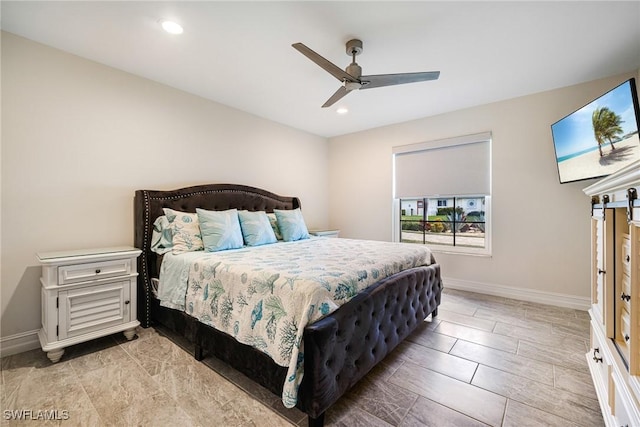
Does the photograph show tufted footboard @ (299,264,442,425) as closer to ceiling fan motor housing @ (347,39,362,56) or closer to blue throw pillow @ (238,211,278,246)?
blue throw pillow @ (238,211,278,246)

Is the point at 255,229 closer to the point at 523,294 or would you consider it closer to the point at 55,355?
the point at 55,355

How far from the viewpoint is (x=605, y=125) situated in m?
2.34

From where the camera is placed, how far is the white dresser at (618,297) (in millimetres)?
1008

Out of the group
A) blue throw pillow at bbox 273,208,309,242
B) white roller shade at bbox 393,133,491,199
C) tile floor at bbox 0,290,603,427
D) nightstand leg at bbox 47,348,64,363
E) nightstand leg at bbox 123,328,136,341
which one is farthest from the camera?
white roller shade at bbox 393,133,491,199

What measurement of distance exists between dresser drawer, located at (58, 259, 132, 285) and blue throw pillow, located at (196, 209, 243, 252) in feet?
2.23

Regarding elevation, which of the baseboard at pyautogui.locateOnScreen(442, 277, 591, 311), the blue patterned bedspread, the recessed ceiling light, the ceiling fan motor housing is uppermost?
the recessed ceiling light

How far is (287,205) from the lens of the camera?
429cm

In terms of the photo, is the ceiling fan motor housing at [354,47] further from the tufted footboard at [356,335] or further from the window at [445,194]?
the window at [445,194]

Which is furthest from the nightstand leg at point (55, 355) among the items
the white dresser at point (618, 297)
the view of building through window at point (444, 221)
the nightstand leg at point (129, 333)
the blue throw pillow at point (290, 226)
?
the view of building through window at point (444, 221)

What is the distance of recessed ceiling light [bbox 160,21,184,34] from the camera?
202cm

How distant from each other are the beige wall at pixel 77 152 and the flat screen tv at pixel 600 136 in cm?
401

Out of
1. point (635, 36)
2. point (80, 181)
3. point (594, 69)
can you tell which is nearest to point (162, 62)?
point (80, 181)

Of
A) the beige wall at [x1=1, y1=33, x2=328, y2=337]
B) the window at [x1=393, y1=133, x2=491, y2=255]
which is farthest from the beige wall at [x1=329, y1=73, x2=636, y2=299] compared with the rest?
the beige wall at [x1=1, y1=33, x2=328, y2=337]

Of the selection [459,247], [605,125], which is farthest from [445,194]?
[605,125]
